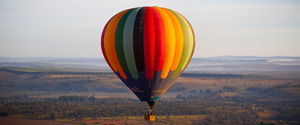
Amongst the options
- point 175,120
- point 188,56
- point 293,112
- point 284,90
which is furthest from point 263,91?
point 188,56

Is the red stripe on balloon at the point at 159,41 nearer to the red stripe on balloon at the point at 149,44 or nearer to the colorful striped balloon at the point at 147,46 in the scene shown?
the colorful striped balloon at the point at 147,46

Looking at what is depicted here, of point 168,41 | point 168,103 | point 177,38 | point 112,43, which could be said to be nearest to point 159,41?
point 168,41

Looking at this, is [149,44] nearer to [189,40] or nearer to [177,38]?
[177,38]

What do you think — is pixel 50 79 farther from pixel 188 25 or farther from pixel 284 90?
pixel 188 25

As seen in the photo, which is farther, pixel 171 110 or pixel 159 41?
pixel 171 110

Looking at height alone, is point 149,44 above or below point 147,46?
above

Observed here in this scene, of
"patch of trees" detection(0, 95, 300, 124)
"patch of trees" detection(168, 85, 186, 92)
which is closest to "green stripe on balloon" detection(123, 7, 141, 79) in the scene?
"patch of trees" detection(0, 95, 300, 124)
